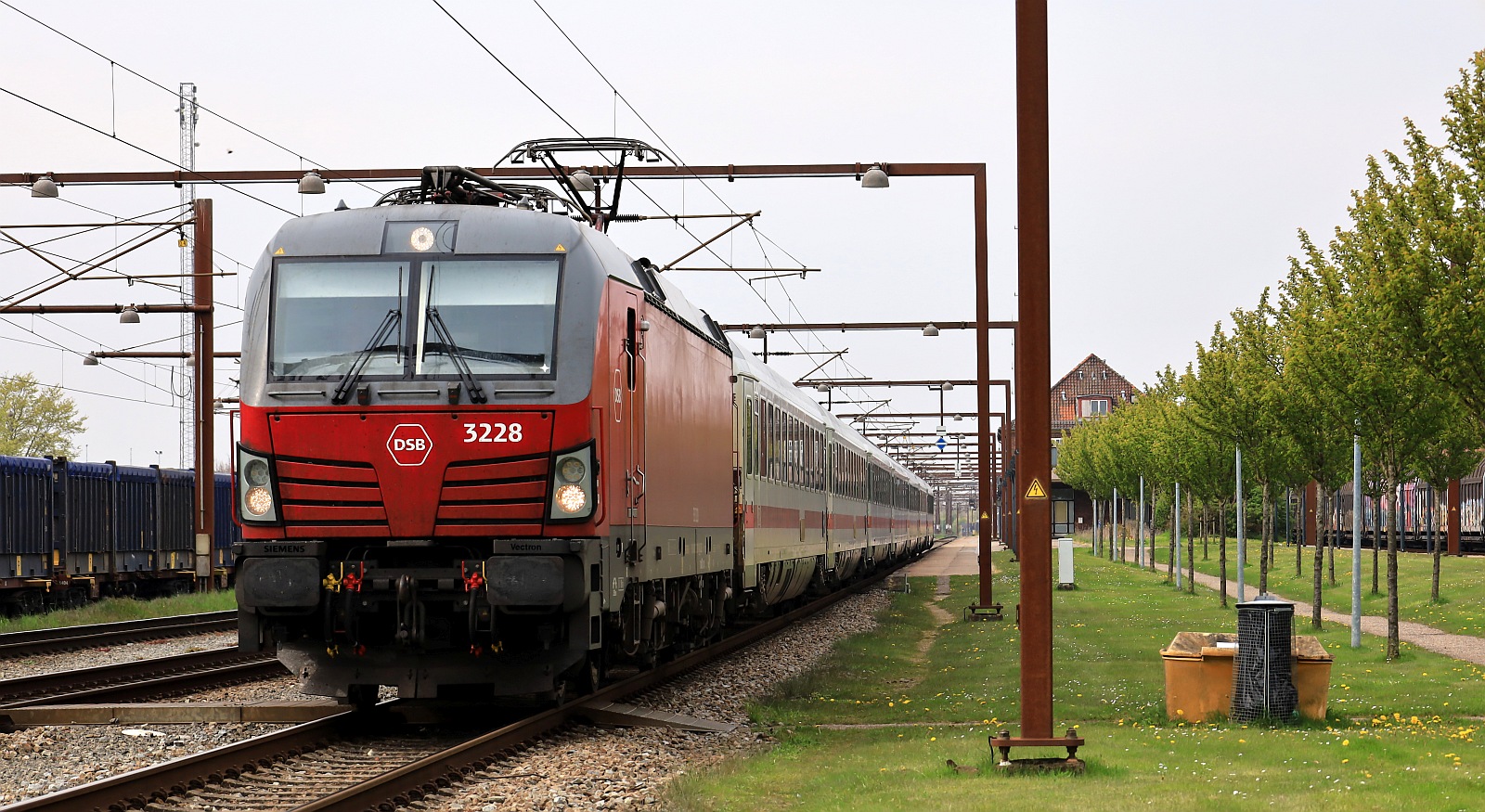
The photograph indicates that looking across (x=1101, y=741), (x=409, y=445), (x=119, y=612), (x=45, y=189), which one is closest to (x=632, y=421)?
(x=409, y=445)

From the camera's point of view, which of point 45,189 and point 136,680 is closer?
point 136,680

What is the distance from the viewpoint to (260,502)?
11586mm

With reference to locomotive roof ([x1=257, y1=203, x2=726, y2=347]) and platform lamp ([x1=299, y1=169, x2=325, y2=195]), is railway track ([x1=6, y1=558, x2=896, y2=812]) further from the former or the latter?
platform lamp ([x1=299, y1=169, x2=325, y2=195])

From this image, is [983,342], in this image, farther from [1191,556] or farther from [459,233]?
[459,233]

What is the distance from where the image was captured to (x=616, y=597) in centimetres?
1246

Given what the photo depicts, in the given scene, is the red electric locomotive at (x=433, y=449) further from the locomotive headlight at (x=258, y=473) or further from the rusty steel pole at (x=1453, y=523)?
the rusty steel pole at (x=1453, y=523)

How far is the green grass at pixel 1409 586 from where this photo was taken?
2822 centimetres

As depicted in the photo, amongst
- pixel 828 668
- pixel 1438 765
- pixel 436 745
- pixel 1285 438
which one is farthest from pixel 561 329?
pixel 1285 438

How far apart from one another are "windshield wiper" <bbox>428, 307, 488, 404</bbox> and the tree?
209ft

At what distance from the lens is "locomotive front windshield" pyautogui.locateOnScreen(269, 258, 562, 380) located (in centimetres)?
1162

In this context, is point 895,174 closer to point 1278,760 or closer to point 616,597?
point 616,597

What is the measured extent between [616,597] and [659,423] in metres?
2.24

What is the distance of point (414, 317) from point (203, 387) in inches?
750

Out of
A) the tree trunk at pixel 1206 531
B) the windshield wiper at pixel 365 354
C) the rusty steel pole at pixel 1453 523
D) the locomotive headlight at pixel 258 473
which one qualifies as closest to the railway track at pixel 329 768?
the locomotive headlight at pixel 258 473
